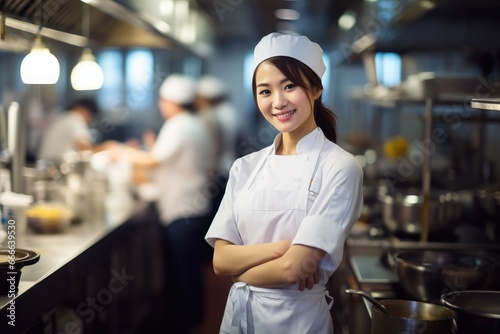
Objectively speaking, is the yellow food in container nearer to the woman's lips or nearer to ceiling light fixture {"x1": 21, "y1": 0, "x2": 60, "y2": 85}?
ceiling light fixture {"x1": 21, "y1": 0, "x2": 60, "y2": 85}

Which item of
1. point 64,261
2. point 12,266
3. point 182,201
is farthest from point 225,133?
point 12,266

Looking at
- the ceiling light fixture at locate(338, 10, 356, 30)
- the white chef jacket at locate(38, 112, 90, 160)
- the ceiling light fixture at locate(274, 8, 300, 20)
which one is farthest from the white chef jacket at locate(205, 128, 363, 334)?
the ceiling light fixture at locate(274, 8, 300, 20)

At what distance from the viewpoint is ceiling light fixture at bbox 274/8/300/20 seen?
8109 millimetres

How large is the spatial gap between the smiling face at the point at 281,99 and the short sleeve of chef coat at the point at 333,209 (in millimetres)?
152

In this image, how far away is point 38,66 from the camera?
280 centimetres

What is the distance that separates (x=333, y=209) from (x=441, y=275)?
60cm

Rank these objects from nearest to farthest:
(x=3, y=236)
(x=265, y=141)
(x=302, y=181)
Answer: (x=302, y=181)
(x=3, y=236)
(x=265, y=141)

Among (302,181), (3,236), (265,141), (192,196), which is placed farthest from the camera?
(265,141)

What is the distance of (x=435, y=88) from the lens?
309 cm

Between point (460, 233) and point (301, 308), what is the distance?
1.86m

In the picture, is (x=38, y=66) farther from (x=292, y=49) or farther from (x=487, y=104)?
(x=487, y=104)

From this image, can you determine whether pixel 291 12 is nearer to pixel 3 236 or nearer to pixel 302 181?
pixel 3 236

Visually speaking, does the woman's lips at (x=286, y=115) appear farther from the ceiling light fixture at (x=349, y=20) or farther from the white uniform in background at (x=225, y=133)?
the white uniform in background at (x=225, y=133)

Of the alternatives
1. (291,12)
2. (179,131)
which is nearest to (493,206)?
(179,131)
